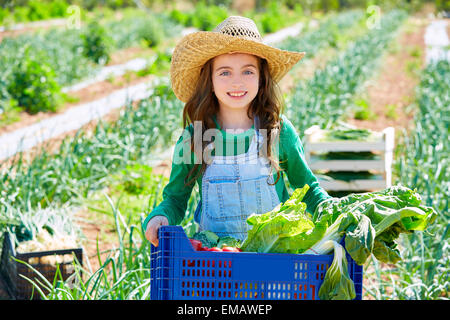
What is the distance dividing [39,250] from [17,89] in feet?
16.3

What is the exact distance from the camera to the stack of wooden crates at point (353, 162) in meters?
3.72

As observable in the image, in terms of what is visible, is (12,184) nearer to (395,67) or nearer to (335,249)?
(335,249)

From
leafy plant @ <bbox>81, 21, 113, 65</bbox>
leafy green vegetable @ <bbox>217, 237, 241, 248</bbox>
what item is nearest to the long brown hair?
leafy green vegetable @ <bbox>217, 237, 241, 248</bbox>

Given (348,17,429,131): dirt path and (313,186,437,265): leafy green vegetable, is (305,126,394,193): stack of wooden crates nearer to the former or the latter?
(313,186,437,265): leafy green vegetable

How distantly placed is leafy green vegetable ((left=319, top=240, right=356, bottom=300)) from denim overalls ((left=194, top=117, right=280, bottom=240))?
1.92 feet

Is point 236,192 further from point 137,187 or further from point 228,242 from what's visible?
point 137,187

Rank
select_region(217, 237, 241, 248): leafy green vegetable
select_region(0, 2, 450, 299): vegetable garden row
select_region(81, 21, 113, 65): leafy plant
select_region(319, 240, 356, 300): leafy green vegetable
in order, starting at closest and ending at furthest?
select_region(319, 240, 356, 300): leafy green vegetable, select_region(217, 237, 241, 248): leafy green vegetable, select_region(0, 2, 450, 299): vegetable garden row, select_region(81, 21, 113, 65): leafy plant

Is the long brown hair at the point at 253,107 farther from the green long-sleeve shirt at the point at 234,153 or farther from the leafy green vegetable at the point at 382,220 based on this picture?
the leafy green vegetable at the point at 382,220

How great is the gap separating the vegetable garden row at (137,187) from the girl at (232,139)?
0.42 meters

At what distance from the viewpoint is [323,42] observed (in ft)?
44.3

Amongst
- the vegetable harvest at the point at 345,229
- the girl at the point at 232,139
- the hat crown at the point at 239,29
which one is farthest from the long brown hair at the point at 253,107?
the vegetable harvest at the point at 345,229

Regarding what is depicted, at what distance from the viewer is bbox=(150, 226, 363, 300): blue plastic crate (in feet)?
4.52

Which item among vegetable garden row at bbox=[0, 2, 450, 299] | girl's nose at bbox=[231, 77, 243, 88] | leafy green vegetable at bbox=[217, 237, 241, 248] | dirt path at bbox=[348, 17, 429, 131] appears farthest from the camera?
dirt path at bbox=[348, 17, 429, 131]

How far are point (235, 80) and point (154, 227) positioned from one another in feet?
1.74
